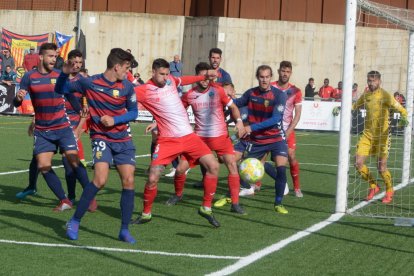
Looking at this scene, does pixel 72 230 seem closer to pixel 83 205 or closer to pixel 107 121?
pixel 83 205

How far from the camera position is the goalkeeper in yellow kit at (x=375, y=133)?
1455cm

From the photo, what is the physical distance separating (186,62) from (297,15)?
4803mm

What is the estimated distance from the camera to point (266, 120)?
12766 millimetres

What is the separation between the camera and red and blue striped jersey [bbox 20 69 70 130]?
39.5ft

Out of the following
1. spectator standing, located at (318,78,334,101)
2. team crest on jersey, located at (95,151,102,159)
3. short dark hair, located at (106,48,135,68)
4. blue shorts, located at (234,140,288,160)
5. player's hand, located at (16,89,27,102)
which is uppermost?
spectator standing, located at (318,78,334,101)

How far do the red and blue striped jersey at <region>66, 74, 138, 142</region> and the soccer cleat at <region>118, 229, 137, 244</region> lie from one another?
99 cm

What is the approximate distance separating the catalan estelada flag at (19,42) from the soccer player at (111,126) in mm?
29043

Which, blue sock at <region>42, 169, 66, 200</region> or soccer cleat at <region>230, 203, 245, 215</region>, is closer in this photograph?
blue sock at <region>42, 169, 66, 200</region>

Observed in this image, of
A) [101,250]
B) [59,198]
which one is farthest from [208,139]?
[101,250]

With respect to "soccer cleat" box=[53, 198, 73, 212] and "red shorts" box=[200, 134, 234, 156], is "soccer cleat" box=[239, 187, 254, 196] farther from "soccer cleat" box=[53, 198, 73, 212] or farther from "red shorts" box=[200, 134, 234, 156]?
"soccer cleat" box=[53, 198, 73, 212]

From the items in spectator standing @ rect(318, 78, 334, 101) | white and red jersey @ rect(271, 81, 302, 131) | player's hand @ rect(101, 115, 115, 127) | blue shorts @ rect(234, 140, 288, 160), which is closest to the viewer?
player's hand @ rect(101, 115, 115, 127)

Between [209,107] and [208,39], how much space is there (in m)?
25.8

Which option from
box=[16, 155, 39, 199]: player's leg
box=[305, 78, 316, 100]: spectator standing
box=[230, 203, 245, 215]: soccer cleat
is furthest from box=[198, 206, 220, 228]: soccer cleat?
box=[305, 78, 316, 100]: spectator standing

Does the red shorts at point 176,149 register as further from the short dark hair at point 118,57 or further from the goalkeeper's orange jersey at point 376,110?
the goalkeeper's orange jersey at point 376,110
